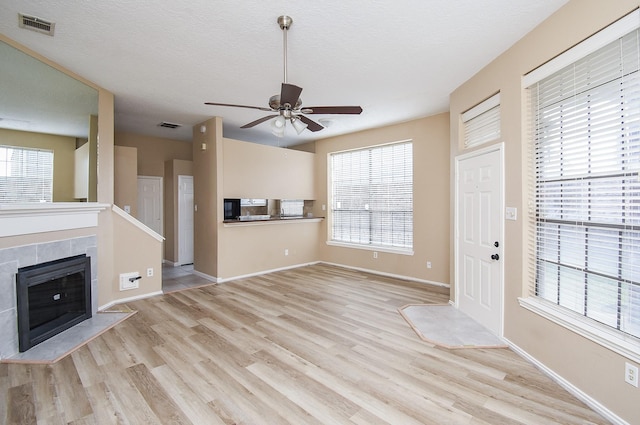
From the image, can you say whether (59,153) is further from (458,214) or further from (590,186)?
(590,186)

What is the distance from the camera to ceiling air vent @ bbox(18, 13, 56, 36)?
2.37 meters

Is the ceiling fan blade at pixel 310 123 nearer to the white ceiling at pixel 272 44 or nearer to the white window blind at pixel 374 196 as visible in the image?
the white ceiling at pixel 272 44

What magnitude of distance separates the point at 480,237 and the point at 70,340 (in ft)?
14.8

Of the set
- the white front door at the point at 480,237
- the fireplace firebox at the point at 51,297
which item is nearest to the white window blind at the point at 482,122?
the white front door at the point at 480,237

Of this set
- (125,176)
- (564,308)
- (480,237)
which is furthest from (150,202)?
(564,308)

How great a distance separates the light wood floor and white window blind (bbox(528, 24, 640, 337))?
777mm

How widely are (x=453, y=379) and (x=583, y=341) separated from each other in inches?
36.8

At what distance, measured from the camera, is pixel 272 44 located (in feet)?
9.10

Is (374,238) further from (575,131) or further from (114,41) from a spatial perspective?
(114,41)

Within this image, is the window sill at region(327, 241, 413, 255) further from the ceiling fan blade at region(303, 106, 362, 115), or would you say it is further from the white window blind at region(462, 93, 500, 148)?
the ceiling fan blade at region(303, 106, 362, 115)

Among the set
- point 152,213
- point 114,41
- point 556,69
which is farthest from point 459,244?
point 152,213

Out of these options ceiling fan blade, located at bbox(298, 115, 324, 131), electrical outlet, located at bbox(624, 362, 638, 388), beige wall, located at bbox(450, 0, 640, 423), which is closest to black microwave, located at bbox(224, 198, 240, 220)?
ceiling fan blade, located at bbox(298, 115, 324, 131)

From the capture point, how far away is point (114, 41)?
2.71 m

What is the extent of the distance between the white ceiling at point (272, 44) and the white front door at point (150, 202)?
2.56m
